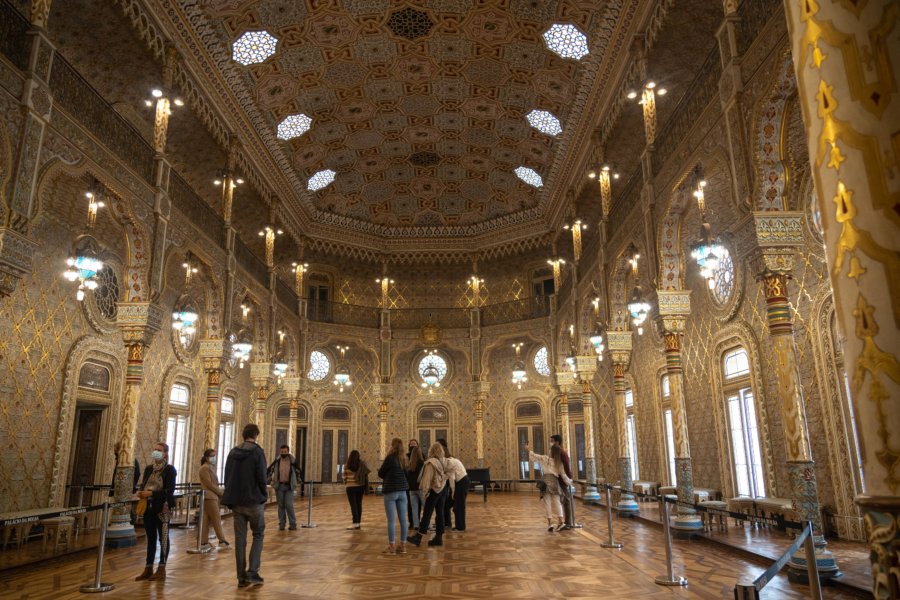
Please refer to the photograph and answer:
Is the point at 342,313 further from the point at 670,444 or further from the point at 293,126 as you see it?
the point at 670,444

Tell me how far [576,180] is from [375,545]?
524 inches

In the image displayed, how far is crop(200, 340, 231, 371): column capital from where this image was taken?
52.2 ft

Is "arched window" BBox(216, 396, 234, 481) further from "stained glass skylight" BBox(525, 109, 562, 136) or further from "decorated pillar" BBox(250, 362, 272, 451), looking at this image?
"stained glass skylight" BBox(525, 109, 562, 136)

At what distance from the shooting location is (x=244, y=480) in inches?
274

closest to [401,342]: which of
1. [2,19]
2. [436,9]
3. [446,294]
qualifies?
[446,294]

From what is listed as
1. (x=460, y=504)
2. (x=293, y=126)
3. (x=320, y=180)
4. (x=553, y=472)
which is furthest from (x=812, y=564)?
(x=320, y=180)

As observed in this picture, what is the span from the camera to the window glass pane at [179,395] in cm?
1691

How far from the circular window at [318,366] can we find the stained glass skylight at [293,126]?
10.0 metres

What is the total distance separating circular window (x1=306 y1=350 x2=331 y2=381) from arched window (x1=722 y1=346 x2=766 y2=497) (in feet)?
55.6

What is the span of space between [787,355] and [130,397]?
10798mm

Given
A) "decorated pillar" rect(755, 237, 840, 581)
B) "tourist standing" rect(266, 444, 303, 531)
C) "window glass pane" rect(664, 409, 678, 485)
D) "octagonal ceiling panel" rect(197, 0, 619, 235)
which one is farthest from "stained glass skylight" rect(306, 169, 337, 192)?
"decorated pillar" rect(755, 237, 840, 581)

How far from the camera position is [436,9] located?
15.4m

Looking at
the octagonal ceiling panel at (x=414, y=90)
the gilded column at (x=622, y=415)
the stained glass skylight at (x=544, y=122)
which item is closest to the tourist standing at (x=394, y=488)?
the gilded column at (x=622, y=415)

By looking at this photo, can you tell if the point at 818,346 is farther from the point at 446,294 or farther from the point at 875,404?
the point at 446,294
